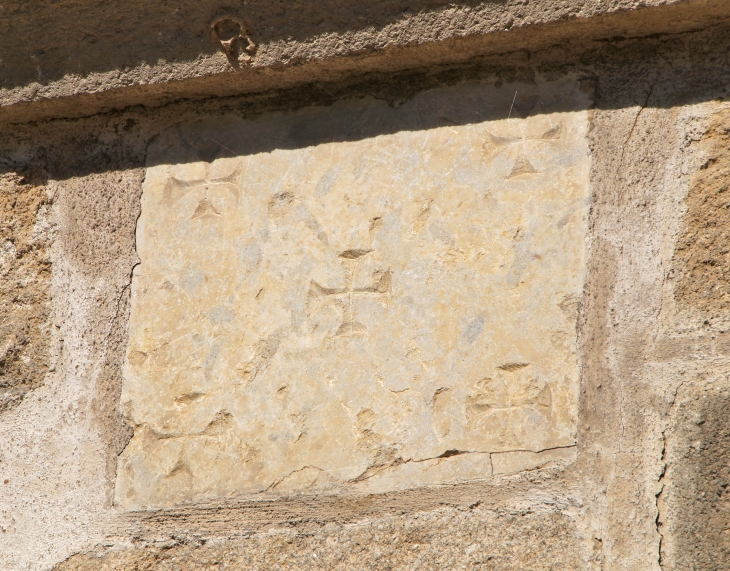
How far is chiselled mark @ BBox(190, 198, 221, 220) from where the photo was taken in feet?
4.64

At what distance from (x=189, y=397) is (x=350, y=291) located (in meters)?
0.31

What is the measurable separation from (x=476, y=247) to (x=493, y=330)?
0.13 meters

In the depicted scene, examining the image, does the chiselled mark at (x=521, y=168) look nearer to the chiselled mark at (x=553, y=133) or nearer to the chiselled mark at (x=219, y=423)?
the chiselled mark at (x=553, y=133)

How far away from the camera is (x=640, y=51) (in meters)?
1.27

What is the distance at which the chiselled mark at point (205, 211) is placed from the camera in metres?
1.42

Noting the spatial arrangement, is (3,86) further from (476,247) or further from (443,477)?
(443,477)

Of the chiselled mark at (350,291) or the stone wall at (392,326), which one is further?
the chiselled mark at (350,291)

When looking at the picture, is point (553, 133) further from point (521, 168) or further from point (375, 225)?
point (375, 225)

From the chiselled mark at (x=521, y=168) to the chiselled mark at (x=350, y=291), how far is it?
24 cm

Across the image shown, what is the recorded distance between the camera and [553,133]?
1.28 m

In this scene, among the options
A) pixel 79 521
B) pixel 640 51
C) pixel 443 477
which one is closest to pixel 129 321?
pixel 79 521

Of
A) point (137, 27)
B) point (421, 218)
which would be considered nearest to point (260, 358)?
point (421, 218)

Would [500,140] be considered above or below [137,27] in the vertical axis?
below

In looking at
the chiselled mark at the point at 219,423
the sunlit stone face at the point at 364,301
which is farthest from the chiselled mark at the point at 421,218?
the chiselled mark at the point at 219,423
